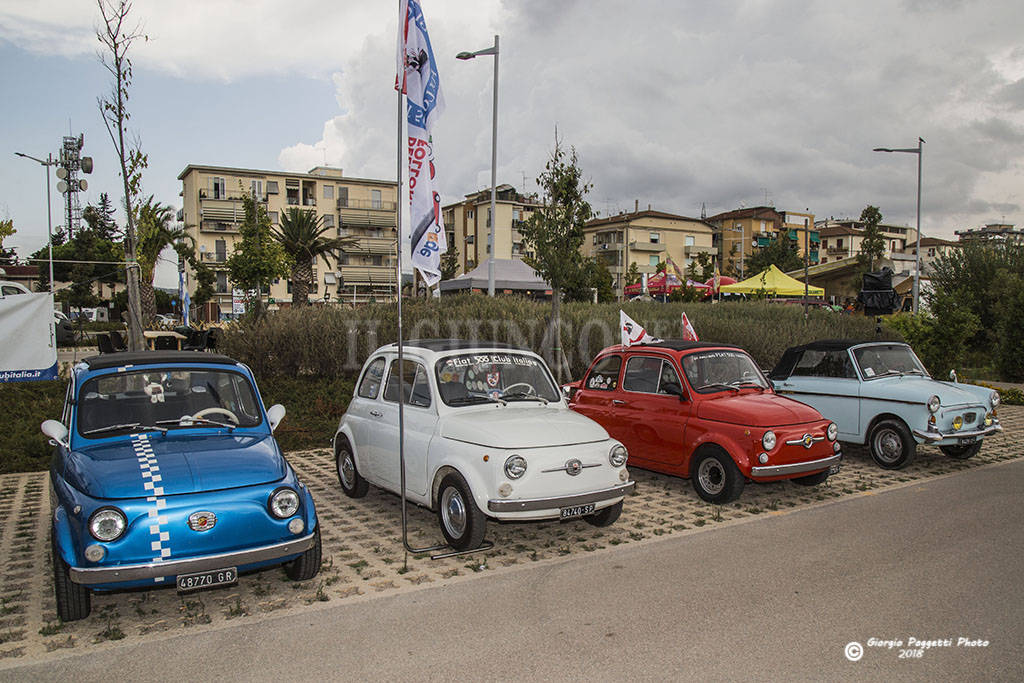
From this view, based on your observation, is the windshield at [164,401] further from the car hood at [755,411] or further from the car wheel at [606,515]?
the car hood at [755,411]

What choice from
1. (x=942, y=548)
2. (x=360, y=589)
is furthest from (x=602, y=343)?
(x=360, y=589)

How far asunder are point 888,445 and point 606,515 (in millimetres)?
5244

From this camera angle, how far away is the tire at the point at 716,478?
765 cm

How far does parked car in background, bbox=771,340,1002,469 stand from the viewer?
9.31 metres

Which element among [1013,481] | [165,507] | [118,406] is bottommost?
[1013,481]

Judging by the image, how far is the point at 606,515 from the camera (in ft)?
22.3

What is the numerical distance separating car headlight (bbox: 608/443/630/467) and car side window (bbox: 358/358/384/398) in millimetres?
2700

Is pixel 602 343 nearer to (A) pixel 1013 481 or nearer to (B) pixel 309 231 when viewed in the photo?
(A) pixel 1013 481

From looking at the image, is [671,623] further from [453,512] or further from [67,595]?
[67,595]

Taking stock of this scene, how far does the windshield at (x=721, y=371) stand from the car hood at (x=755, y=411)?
0.26 meters

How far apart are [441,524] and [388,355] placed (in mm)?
2140

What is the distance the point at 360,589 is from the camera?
5.31 m

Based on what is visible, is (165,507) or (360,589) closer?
(165,507)

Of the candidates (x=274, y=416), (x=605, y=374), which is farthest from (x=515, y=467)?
(x=605, y=374)
